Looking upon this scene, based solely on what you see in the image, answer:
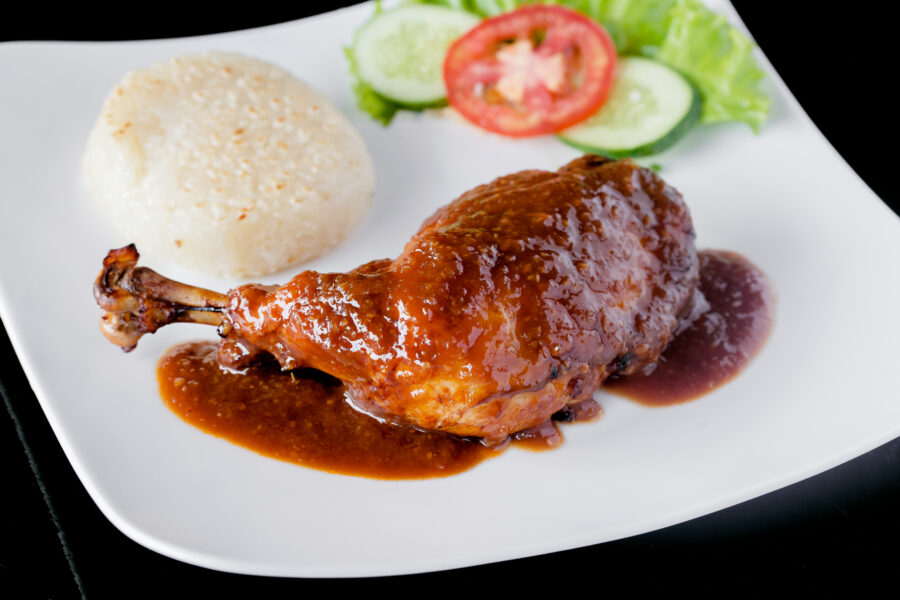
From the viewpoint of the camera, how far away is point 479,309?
3197 millimetres

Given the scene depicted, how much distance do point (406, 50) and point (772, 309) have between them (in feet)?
9.04

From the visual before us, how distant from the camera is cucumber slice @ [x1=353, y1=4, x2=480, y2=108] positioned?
5.23 meters

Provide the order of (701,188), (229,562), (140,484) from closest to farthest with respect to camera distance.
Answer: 1. (229,562)
2. (140,484)
3. (701,188)

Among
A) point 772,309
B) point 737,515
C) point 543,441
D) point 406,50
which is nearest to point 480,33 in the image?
point 406,50

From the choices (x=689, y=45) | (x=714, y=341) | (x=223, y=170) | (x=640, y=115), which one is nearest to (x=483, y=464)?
(x=714, y=341)

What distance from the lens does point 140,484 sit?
3.20m

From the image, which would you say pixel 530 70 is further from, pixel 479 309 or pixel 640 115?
pixel 479 309

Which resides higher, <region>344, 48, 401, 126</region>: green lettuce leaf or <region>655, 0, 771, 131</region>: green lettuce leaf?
<region>655, 0, 771, 131</region>: green lettuce leaf

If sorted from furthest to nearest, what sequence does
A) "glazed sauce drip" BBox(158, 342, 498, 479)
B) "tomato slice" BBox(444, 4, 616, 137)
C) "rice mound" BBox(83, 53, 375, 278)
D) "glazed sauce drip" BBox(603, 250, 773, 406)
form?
"tomato slice" BBox(444, 4, 616, 137), "rice mound" BBox(83, 53, 375, 278), "glazed sauce drip" BBox(603, 250, 773, 406), "glazed sauce drip" BBox(158, 342, 498, 479)

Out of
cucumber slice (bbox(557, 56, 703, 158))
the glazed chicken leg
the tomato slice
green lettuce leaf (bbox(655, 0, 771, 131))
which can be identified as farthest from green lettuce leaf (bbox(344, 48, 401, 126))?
green lettuce leaf (bbox(655, 0, 771, 131))

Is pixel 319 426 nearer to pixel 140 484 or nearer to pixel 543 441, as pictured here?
pixel 140 484

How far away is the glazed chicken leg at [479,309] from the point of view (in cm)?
319

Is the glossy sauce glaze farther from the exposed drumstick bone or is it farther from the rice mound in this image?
the rice mound

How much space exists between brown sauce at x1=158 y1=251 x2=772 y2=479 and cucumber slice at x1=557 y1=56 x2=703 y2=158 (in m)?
1.38
